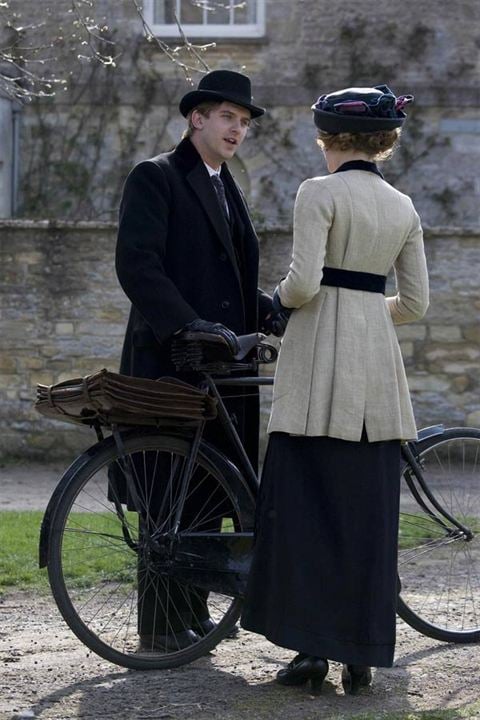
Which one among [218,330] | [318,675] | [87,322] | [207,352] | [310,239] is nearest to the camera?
[310,239]

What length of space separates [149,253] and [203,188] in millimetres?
376

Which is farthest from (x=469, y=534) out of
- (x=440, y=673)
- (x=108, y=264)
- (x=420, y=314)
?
(x=108, y=264)

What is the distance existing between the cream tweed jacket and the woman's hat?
0.50ft

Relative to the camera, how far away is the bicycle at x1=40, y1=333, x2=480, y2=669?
15.1ft

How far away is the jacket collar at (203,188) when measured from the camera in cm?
493

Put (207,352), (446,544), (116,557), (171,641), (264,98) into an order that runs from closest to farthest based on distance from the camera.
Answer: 1. (207,352)
2. (171,641)
3. (116,557)
4. (446,544)
5. (264,98)

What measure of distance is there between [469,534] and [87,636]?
1487mm

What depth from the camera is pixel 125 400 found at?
445 cm

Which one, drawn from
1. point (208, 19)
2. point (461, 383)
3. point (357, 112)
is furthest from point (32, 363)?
point (357, 112)

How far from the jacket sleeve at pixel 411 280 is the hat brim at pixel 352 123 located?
0.35 m

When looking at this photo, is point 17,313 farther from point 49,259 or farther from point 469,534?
point 469,534

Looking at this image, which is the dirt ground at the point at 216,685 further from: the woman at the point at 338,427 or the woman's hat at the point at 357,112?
the woman's hat at the point at 357,112

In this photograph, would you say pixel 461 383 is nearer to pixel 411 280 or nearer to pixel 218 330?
pixel 411 280

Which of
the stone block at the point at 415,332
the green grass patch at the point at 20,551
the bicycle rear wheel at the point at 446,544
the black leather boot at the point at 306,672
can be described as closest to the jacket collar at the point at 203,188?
the bicycle rear wheel at the point at 446,544
